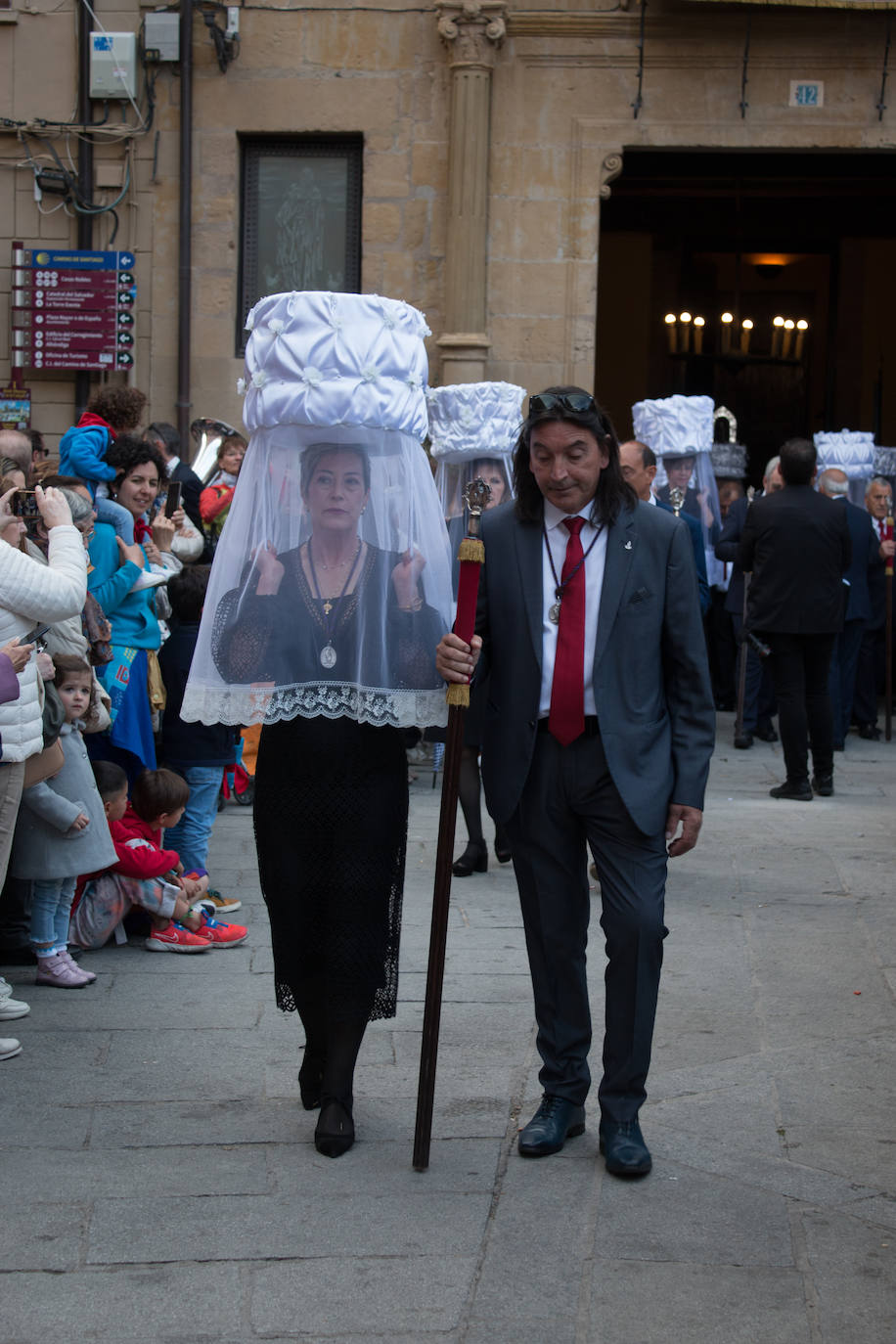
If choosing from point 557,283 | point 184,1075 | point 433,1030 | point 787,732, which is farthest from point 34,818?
point 557,283

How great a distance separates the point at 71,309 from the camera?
544 inches

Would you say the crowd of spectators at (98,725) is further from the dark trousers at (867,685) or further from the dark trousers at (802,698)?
the dark trousers at (867,685)

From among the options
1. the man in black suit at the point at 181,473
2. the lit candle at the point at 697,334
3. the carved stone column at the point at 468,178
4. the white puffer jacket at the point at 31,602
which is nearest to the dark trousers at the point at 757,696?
the carved stone column at the point at 468,178

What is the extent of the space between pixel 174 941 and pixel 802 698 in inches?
191

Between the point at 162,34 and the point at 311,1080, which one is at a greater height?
the point at 162,34

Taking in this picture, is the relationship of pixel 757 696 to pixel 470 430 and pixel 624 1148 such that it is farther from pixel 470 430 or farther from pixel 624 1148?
pixel 624 1148

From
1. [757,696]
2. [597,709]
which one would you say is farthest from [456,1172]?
[757,696]

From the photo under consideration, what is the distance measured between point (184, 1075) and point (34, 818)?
50.4 inches

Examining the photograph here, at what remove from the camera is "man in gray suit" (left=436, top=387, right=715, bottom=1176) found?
13.4 feet

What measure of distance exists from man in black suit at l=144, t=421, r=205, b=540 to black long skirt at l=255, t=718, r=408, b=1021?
5.03 metres

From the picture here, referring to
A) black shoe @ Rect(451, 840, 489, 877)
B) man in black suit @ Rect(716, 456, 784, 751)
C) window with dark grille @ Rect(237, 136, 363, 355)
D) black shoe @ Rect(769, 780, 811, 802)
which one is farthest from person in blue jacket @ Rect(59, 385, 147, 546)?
window with dark grille @ Rect(237, 136, 363, 355)

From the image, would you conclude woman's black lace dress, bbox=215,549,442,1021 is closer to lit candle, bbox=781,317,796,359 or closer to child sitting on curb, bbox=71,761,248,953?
child sitting on curb, bbox=71,761,248,953

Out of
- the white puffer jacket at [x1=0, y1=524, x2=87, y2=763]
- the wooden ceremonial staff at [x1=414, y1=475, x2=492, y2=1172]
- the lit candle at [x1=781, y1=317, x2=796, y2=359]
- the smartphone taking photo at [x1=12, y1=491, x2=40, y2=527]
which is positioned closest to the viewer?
the wooden ceremonial staff at [x1=414, y1=475, x2=492, y2=1172]

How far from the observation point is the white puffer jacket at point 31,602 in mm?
4891
